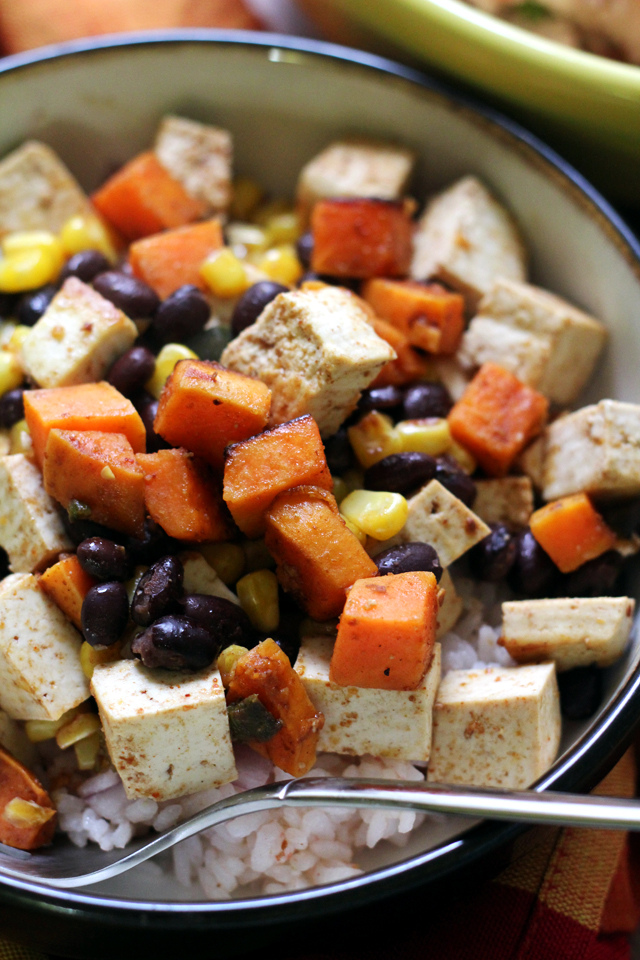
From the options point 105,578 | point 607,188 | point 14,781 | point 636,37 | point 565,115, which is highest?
point 636,37

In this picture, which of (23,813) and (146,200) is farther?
(146,200)

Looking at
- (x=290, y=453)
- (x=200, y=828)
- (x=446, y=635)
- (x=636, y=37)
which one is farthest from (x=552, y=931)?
(x=636, y=37)

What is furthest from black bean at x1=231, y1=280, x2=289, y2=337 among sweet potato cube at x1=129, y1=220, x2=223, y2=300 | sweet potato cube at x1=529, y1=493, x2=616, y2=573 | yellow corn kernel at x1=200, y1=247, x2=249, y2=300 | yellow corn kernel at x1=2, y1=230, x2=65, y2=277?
sweet potato cube at x1=529, y1=493, x2=616, y2=573

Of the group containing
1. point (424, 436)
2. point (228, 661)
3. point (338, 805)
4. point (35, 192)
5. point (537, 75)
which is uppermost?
point (537, 75)

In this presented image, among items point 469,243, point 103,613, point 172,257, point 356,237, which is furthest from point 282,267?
point 103,613

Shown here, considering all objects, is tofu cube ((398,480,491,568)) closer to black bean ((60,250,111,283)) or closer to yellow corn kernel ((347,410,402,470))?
yellow corn kernel ((347,410,402,470))

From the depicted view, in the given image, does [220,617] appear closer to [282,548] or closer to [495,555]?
[282,548]

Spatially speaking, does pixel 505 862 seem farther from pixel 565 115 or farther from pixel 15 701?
pixel 565 115
